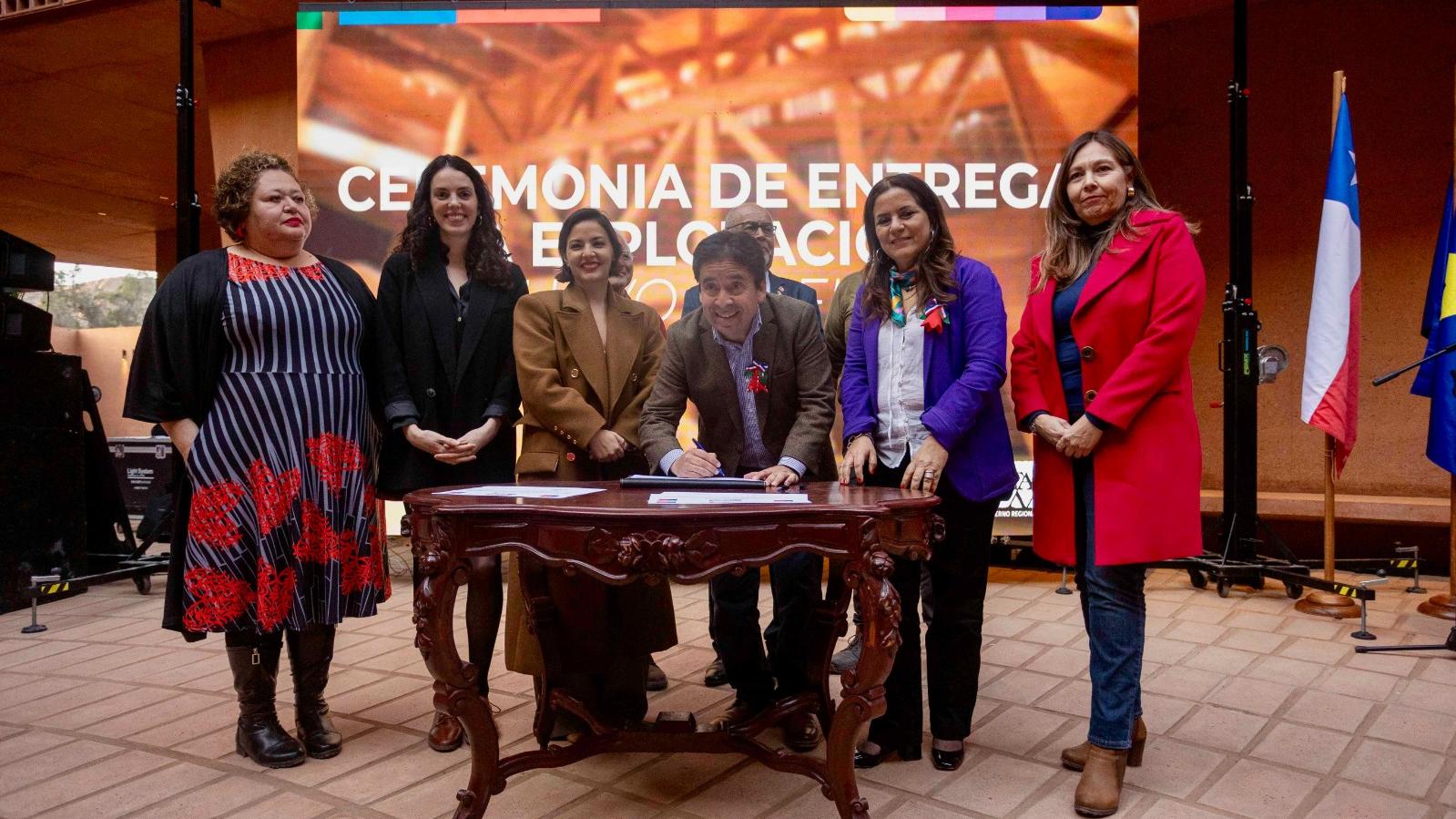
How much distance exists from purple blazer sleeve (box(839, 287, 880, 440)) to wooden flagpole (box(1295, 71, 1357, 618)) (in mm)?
3003

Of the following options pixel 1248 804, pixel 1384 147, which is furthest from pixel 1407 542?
pixel 1248 804

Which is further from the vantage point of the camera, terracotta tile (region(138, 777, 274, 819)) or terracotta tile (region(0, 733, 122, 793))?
terracotta tile (region(0, 733, 122, 793))

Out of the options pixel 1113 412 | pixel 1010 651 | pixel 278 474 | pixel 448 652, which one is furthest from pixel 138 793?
pixel 1010 651

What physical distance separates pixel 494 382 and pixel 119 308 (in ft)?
59.2

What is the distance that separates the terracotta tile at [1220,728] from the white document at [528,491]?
1909 mm

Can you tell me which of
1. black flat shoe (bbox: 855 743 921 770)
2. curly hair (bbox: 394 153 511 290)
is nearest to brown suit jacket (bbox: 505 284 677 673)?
curly hair (bbox: 394 153 511 290)

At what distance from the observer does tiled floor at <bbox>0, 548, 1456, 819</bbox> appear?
2.19 metres

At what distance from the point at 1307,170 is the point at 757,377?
5.05 metres

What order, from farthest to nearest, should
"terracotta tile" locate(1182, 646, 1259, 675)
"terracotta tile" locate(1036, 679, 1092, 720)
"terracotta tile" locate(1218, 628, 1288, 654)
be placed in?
"terracotta tile" locate(1218, 628, 1288, 654) < "terracotta tile" locate(1182, 646, 1259, 675) < "terracotta tile" locate(1036, 679, 1092, 720)

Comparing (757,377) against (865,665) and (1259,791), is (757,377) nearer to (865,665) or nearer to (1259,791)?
(865,665)

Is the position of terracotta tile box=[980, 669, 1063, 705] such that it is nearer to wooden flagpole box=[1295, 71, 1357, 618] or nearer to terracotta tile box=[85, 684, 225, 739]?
wooden flagpole box=[1295, 71, 1357, 618]

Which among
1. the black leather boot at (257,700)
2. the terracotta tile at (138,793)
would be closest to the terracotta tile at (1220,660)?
the black leather boot at (257,700)

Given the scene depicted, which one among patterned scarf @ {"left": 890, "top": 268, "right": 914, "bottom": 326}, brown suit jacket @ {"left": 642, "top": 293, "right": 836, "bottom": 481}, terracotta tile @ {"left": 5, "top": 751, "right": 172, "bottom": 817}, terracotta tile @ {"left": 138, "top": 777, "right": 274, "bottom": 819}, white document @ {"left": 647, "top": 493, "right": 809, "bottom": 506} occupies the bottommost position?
terracotta tile @ {"left": 5, "top": 751, "right": 172, "bottom": 817}

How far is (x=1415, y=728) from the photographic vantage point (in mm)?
2680
